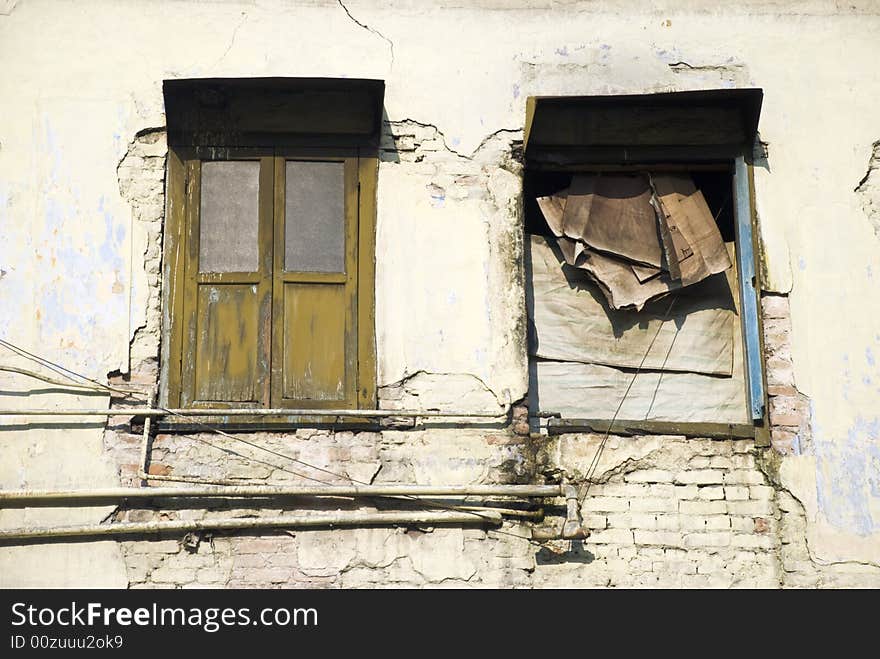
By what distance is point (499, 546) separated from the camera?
5.41 meters

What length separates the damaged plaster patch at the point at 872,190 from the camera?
19.4 feet

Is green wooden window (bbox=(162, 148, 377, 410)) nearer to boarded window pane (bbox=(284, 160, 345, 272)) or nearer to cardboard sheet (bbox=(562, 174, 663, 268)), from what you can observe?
boarded window pane (bbox=(284, 160, 345, 272))

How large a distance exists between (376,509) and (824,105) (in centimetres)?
312

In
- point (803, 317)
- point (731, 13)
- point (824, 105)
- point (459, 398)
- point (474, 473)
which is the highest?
point (731, 13)

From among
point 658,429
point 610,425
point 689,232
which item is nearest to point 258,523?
point 610,425

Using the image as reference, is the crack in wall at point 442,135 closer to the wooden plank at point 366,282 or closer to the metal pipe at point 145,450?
the wooden plank at point 366,282

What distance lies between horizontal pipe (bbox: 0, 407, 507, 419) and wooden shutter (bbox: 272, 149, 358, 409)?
0.37ft

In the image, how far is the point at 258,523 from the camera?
17.4ft

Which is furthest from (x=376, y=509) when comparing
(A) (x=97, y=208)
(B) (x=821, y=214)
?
(B) (x=821, y=214)

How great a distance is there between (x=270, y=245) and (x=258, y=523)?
4.52 feet

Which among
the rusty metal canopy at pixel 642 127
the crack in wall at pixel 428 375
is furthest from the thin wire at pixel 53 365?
the rusty metal canopy at pixel 642 127

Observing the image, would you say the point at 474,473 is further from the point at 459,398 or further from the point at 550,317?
the point at 550,317

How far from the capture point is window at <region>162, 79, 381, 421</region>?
5.59 m

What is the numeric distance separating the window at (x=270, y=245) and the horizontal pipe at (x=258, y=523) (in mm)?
549
